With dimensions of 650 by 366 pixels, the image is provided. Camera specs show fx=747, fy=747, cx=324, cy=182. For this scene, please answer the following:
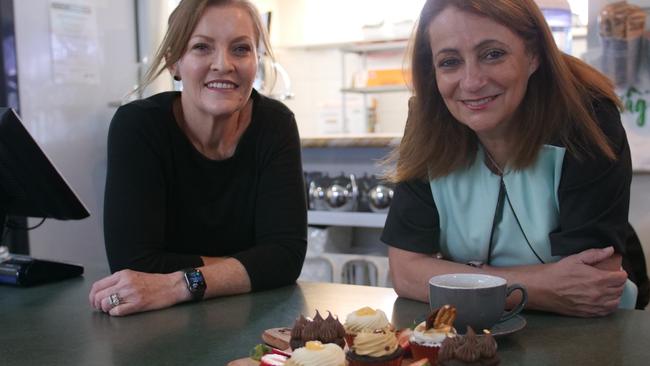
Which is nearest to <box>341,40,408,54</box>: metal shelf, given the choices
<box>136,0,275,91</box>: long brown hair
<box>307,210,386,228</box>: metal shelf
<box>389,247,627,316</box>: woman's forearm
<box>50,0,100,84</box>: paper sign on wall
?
<box>307,210,386,228</box>: metal shelf

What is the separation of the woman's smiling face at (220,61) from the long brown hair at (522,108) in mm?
376

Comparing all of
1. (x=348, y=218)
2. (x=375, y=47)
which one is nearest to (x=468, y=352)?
(x=348, y=218)

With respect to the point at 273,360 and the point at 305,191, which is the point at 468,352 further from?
the point at 305,191

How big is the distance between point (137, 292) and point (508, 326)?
605 mm

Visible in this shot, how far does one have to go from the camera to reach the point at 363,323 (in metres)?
0.96

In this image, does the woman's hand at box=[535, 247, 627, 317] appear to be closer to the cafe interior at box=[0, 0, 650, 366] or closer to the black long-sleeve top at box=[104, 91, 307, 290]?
the cafe interior at box=[0, 0, 650, 366]

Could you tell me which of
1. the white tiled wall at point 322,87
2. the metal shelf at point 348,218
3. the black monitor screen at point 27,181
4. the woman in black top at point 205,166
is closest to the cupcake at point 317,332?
the woman in black top at point 205,166

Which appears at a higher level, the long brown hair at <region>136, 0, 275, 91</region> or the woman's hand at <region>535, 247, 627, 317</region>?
the long brown hair at <region>136, 0, 275, 91</region>

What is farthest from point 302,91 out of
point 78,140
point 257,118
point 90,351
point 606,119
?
point 90,351

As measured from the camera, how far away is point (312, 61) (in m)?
5.24

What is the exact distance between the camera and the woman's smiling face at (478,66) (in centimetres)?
Result: 130

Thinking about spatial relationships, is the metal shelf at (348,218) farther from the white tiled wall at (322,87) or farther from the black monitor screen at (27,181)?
the black monitor screen at (27,181)

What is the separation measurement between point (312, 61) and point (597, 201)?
4079 mm

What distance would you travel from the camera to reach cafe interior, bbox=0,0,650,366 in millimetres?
994
